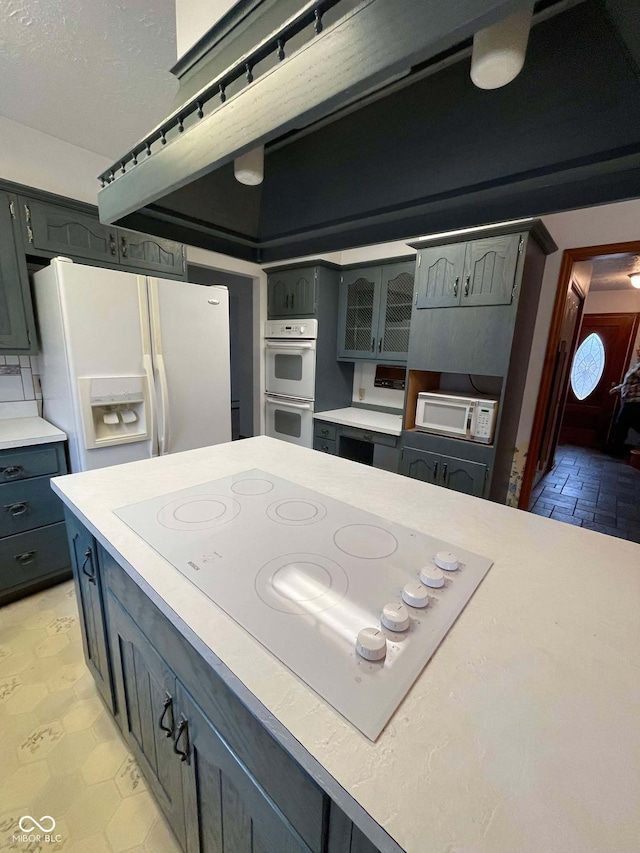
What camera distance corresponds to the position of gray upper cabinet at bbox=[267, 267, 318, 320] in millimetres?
2955

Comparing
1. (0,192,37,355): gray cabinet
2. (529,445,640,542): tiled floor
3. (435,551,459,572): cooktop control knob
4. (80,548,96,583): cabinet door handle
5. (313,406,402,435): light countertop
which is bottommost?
(529,445,640,542): tiled floor

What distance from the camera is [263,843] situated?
575mm

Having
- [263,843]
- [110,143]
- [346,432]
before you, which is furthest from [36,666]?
[110,143]

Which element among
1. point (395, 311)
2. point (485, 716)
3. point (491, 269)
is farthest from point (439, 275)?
point (485, 716)

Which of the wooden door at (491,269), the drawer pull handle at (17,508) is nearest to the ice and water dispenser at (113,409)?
the drawer pull handle at (17,508)

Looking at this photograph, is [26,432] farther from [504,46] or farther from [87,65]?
[504,46]

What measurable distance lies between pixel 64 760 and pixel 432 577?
1489mm

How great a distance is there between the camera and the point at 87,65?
1.46 metres

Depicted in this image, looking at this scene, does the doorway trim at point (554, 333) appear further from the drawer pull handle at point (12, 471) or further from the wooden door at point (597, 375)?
the wooden door at point (597, 375)

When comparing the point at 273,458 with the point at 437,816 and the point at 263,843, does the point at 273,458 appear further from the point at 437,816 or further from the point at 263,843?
the point at 437,816

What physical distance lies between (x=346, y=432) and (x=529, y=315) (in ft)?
5.05

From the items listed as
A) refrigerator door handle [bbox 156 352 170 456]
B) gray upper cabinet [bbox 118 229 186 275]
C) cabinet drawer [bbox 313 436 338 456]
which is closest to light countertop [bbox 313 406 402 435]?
cabinet drawer [bbox 313 436 338 456]

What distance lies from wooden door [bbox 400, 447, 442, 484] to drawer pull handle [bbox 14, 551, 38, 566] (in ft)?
7.59

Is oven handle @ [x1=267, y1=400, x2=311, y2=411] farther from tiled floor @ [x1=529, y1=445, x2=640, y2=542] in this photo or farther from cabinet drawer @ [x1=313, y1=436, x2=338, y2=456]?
tiled floor @ [x1=529, y1=445, x2=640, y2=542]
